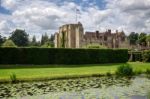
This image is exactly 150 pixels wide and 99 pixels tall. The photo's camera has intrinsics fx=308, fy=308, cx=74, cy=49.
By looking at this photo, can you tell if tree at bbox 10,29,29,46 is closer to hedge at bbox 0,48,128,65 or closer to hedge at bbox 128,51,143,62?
hedge at bbox 128,51,143,62

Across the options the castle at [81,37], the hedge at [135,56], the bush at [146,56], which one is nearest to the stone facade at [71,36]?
the castle at [81,37]

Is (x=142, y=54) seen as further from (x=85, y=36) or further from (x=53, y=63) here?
(x=85, y=36)

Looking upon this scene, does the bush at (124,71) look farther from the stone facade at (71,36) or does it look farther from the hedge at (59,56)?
the stone facade at (71,36)

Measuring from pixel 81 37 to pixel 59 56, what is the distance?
131ft

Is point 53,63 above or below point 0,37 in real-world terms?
below

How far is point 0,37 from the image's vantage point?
10969cm

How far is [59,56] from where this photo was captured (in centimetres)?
4297

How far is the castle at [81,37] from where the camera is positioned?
8206 cm

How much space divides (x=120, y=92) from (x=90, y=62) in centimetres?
2852

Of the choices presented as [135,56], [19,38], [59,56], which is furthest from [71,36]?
[19,38]

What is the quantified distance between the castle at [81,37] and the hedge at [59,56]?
3228 centimetres

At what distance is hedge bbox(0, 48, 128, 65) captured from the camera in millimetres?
39188

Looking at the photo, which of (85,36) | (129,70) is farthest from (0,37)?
(129,70)

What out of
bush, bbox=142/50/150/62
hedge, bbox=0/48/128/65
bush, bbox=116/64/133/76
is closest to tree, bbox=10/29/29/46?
bush, bbox=142/50/150/62
